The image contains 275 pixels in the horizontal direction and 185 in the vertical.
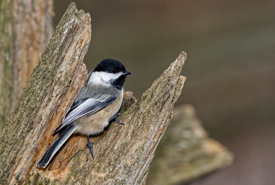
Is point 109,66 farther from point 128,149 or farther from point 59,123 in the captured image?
point 128,149

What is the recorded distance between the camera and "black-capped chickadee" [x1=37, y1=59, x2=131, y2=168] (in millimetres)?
2467

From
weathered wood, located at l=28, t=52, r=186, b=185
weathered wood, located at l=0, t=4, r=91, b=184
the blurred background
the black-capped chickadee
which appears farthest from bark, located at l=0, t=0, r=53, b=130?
the blurred background

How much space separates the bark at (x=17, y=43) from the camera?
325 cm

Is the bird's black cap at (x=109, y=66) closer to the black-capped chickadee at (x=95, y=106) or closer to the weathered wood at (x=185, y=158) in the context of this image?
the black-capped chickadee at (x=95, y=106)

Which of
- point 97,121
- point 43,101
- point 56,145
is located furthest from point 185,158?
point 43,101

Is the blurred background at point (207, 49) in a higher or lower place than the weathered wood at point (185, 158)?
higher

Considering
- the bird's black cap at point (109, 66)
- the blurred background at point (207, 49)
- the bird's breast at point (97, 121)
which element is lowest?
the bird's breast at point (97, 121)

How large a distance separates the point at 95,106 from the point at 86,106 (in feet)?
0.30

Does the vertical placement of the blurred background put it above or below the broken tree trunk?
above

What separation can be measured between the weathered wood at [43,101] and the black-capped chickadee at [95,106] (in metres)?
0.09

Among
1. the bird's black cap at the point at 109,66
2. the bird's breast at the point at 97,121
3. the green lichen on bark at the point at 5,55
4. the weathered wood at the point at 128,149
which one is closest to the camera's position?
the weathered wood at the point at 128,149

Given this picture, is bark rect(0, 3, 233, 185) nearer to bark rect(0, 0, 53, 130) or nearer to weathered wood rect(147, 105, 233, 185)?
bark rect(0, 0, 53, 130)

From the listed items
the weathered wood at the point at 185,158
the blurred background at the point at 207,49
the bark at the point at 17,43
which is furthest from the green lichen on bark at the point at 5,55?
the blurred background at the point at 207,49

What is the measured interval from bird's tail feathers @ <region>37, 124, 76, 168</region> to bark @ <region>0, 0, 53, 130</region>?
0.96m
